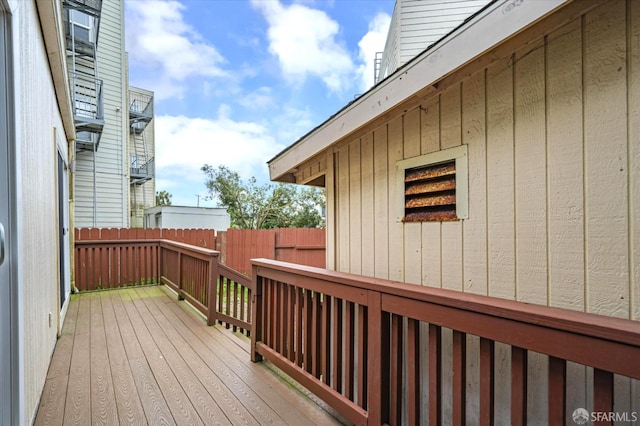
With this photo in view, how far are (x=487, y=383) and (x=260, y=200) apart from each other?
14333 mm

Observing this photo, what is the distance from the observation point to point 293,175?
11.9ft

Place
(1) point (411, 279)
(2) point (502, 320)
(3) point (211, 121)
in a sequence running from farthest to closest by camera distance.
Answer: (3) point (211, 121), (1) point (411, 279), (2) point (502, 320)

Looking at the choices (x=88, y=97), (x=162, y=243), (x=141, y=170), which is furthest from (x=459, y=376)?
(x=141, y=170)

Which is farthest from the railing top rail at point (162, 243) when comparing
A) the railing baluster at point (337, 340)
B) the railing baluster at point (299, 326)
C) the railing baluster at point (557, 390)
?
the railing baluster at point (557, 390)

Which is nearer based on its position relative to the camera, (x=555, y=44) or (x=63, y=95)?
(x=555, y=44)

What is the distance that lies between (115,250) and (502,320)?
248 inches

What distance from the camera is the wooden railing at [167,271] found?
3.87 metres

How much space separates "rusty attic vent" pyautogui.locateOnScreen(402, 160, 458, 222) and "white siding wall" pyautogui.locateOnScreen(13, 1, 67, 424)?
2.12 metres

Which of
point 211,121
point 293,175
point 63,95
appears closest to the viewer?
point 63,95

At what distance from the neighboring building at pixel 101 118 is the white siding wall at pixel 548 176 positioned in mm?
9116

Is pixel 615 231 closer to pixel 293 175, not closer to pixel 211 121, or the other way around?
pixel 293 175

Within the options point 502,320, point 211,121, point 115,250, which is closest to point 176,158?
point 211,121

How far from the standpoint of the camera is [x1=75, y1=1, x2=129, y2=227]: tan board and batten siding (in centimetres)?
898

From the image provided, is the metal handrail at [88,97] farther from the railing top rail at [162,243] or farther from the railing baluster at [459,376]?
the railing baluster at [459,376]
